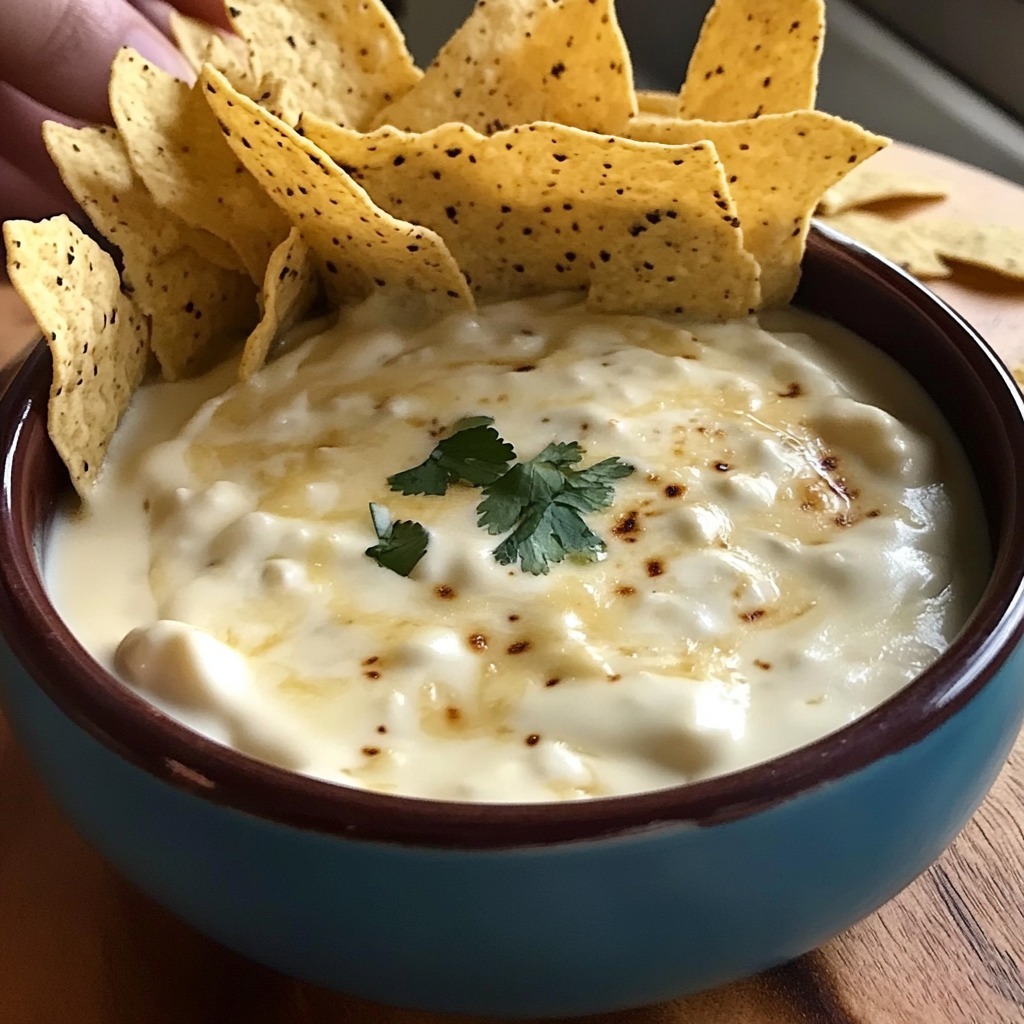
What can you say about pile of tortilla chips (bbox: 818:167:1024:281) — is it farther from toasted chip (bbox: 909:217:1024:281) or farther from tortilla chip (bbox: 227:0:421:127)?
tortilla chip (bbox: 227:0:421:127)

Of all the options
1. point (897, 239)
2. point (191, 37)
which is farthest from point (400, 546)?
point (897, 239)

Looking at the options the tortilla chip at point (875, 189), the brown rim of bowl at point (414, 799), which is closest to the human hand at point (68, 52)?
the brown rim of bowl at point (414, 799)

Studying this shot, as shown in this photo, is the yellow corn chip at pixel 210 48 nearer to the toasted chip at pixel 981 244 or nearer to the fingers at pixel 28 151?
the fingers at pixel 28 151

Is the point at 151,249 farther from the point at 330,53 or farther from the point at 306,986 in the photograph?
the point at 306,986

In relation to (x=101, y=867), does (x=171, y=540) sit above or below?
above

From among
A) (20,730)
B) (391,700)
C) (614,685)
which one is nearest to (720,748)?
(614,685)

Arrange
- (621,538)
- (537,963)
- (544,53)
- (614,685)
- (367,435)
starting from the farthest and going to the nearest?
(544,53)
(367,435)
(621,538)
(614,685)
(537,963)

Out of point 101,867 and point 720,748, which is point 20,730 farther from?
point 720,748
